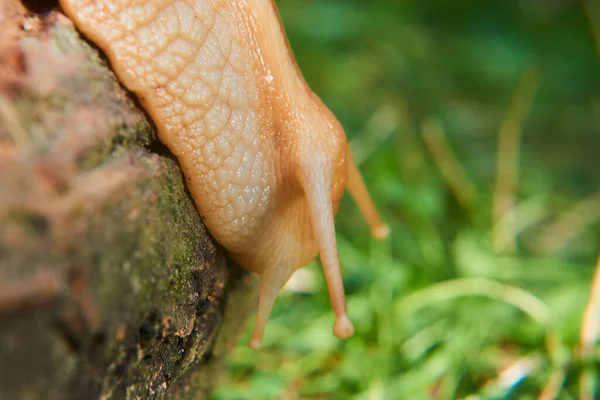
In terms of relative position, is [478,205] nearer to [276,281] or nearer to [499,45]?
[276,281]

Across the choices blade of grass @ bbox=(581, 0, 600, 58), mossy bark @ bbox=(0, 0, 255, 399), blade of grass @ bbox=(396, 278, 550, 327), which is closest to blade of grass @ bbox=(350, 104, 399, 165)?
blade of grass @ bbox=(396, 278, 550, 327)

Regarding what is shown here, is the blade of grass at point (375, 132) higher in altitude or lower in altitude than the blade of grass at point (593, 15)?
lower

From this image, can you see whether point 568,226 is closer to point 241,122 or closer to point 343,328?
point 343,328

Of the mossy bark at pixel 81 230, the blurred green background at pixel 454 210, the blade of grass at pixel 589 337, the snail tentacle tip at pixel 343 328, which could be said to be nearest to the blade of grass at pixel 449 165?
the blurred green background at pixel 454 210

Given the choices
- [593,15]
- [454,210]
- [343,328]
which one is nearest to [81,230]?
[343,328]

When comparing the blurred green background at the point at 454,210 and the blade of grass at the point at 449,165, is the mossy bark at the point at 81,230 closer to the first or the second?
the blurred green background at the point at 454,210
